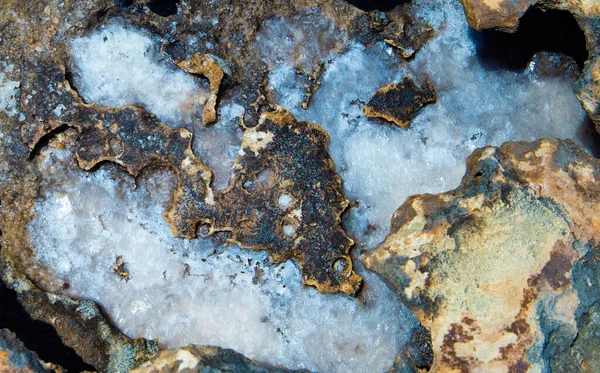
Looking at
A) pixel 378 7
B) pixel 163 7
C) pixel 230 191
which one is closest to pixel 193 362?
pixel 230 191

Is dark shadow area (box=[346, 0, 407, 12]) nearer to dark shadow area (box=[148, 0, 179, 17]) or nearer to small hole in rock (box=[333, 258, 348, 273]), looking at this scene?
dark shadow area (box=[148, 0, 179, 17])

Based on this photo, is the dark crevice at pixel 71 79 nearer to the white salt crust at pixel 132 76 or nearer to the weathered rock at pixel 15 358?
the white salt crust at pixel 132 76

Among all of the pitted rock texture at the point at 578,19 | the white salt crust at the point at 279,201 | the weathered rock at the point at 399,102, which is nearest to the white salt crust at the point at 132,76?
the white salt crust at the point at 279,201

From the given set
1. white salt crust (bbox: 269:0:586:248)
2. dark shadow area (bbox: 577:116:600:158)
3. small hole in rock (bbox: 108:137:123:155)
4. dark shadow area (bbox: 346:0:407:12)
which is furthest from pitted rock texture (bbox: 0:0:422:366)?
dark shadow area (bbox: 577:116:600:158)

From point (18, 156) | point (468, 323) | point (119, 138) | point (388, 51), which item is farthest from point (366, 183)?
point (18, 156)

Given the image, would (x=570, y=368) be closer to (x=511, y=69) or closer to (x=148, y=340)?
(x=511, y=69)
